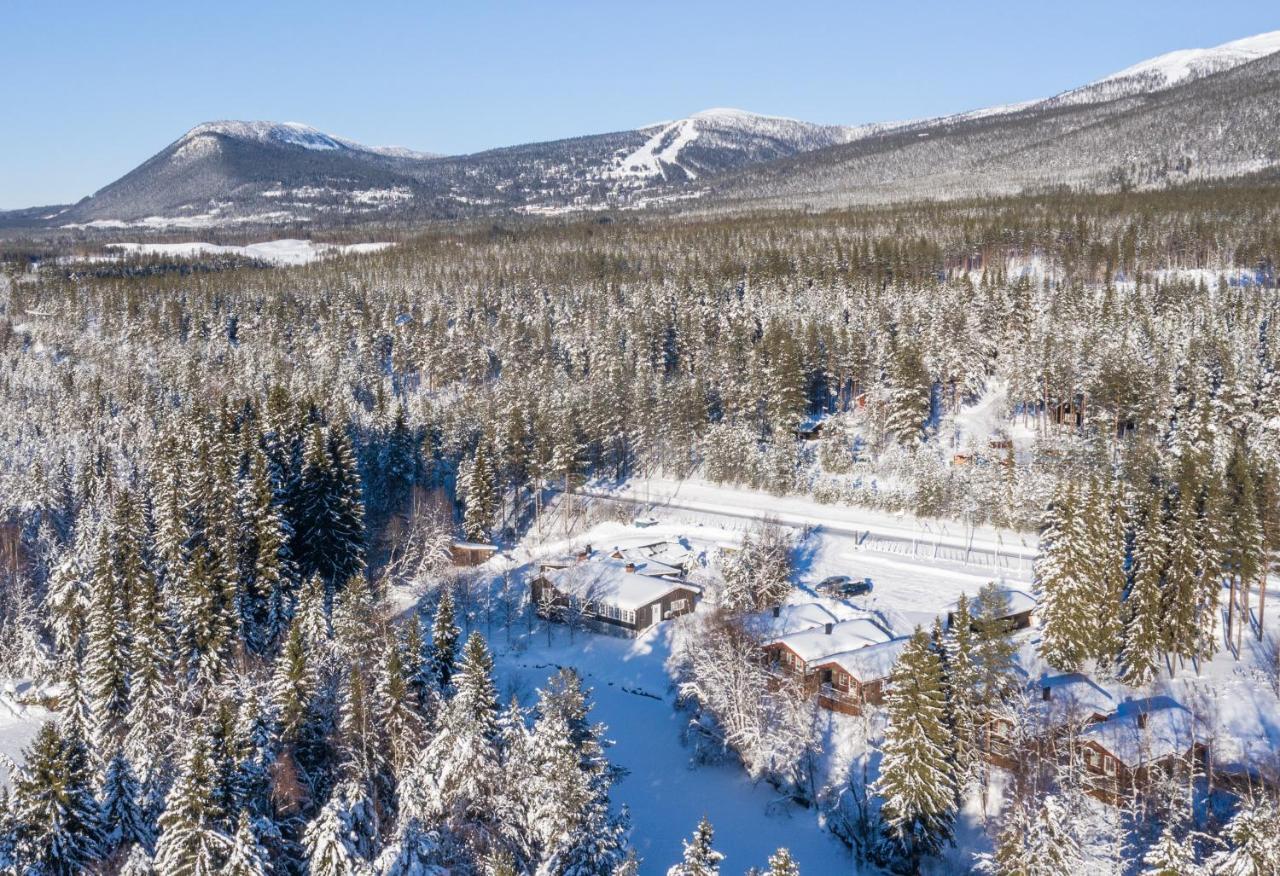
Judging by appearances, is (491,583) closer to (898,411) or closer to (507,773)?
(507,773)

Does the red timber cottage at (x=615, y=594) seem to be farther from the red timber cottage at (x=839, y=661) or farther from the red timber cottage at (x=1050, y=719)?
the red timber cottage at (x=1050, y=719)

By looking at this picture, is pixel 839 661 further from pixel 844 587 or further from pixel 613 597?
pixel 613 597

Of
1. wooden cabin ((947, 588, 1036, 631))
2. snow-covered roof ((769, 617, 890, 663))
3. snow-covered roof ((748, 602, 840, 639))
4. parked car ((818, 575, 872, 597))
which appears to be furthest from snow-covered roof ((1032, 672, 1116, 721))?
parked car ((818, 575, 872, 597))

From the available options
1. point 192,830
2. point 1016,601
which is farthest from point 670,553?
point 192,830

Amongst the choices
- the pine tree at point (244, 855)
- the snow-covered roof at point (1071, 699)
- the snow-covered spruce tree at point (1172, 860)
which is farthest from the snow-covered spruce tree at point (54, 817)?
the snow-covered roof at point (1071, 699)

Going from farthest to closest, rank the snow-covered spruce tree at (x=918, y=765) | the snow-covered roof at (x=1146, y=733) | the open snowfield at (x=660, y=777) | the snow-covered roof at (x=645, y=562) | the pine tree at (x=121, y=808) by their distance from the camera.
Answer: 1. the snow-covered roof at (x=645, y=562)
2. the open snowfield at (x=660, y=777)
3. the snow-covered roof at (x=1146, y=733)
4. the snow-covered spruce tree at (x=918, y=765)
5. the pine tree at (x=121, y=808)

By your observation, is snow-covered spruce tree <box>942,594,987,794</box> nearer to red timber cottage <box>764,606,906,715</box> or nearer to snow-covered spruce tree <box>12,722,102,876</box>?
red timber cottage <box>764,606,906,715</box>

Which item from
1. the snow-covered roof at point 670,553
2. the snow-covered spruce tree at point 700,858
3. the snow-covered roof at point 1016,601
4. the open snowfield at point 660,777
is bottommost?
the open snowfield at point 660,777
